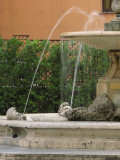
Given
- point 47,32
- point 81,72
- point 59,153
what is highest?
point 47,32

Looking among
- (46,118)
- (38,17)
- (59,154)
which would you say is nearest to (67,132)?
(59,154)

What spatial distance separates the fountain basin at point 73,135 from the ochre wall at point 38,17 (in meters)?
14.8

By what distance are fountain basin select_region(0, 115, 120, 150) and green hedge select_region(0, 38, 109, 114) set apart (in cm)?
532

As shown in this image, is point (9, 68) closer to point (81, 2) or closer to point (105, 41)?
point (105, 41)

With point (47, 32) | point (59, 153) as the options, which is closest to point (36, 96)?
point (59, 153)

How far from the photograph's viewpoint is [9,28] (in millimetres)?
25328

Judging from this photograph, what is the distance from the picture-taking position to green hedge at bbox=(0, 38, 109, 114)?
1561 centimetres

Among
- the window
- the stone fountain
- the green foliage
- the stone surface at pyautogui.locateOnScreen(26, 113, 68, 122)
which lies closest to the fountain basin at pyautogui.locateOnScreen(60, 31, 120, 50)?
the stone fountain

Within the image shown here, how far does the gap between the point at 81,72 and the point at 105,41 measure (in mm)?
4709

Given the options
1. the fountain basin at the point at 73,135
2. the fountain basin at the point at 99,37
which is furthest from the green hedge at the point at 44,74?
the fountain basin at the point at 73,135

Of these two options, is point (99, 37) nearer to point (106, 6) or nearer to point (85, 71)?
point (85, 71)

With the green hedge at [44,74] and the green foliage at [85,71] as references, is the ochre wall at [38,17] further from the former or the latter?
the green foliage at [85,71]

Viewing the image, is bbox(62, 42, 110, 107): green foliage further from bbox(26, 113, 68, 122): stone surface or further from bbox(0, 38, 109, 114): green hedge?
bbox(26, 113, 68, 122): stone surface

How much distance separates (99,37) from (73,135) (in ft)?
4.91
